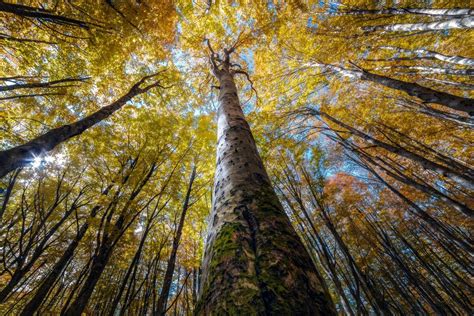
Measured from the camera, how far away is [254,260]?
0.68 metres

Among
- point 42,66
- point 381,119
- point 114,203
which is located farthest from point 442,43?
point 42,66

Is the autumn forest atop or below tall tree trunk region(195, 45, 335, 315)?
atop

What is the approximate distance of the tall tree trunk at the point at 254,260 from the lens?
541mm

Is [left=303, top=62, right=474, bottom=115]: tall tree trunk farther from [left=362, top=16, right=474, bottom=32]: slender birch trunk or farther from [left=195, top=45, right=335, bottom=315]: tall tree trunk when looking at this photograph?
[left=195, top=45, right=335, bottom=315]: tall tree trunk

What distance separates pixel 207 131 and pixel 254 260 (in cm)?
510

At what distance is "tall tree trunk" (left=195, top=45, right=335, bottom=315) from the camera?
541mm

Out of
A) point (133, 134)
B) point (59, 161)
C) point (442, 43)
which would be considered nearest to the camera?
point (133, 134)

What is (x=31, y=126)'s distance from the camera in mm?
5395

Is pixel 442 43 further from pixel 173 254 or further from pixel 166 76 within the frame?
pixel 173 254

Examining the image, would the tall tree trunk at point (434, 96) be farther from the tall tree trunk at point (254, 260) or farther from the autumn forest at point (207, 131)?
the tall tree trunk at point (254, 260)

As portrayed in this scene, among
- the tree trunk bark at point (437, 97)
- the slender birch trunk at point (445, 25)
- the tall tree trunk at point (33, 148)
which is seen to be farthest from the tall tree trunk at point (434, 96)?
the tall tree trunk at point (33, 148)

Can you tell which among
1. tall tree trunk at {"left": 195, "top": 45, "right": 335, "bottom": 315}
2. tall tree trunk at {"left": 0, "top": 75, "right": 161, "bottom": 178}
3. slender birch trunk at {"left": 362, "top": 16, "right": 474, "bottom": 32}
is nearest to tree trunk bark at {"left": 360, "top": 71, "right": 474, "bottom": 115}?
slender birch trunk at {"left": 362, "top": 16, "right": 474, "bottom": 32}

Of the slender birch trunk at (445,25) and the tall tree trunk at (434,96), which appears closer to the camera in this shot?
the tall tree trunk at (434,96)

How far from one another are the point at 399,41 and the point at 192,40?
6677mm
